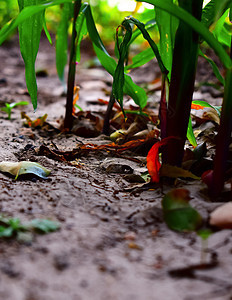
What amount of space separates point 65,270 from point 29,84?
2.73 ft

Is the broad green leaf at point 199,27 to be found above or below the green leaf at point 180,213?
above

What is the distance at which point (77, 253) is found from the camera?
2.34ft

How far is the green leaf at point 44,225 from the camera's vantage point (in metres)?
0.78

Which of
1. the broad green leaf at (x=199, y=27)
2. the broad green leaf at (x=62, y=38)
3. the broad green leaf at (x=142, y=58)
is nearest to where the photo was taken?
the broad green leaf at (x=199, y=27)

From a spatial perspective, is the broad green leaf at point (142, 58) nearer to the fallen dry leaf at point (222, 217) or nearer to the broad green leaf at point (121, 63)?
the broad green leaf at point (121, 63)

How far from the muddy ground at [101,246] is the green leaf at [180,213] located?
0.02 meters

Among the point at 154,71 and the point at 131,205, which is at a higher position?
the point at 154,71

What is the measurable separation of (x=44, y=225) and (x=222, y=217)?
1.36 ft

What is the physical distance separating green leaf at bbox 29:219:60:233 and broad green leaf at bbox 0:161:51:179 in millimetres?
306

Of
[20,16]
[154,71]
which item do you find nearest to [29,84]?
[20,16]

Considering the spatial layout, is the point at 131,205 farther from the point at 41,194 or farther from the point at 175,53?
the point at 175,53

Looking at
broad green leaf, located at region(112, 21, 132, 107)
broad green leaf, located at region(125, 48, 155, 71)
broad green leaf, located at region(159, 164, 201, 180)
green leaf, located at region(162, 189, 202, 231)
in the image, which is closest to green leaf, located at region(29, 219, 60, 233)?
green leaf, located at region(162, 189, 202, 231)

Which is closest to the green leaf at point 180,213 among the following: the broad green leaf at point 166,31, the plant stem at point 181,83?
the plant stem at point 181,83

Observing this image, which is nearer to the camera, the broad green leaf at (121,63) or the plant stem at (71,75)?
the broad green leaf at (121,63)
